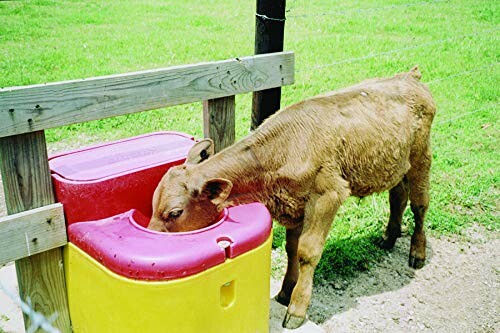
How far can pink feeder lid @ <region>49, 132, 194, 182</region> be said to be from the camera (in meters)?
3.48

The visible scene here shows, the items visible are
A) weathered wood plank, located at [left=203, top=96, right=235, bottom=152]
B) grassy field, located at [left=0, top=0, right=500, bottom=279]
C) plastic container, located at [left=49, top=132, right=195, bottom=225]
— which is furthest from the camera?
grassy field, located at [left=0, top=0, right=500, bottom=279]

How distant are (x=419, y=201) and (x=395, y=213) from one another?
32 centimetres

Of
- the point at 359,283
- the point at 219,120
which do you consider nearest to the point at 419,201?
the point at 359,283

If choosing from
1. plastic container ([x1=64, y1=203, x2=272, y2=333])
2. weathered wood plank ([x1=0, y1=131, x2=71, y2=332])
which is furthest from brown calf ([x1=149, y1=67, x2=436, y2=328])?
weathered wood plank ([x1=0, y1=131, x2=71, y2=332])

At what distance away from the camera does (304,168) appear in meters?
3.96

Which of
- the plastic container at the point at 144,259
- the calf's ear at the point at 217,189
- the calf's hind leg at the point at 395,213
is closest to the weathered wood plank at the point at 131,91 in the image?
the plastic container at the point at 144,259

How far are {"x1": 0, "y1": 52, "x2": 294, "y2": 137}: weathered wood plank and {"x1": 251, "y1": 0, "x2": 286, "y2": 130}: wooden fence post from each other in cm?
34

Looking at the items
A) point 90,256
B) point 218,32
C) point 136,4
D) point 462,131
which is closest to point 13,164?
point 90,256

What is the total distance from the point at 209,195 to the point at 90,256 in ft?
2.77

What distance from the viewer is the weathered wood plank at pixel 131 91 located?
2.97m

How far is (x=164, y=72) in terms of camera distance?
11.6 ft

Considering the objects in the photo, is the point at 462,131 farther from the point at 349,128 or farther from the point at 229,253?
the point at 229,253

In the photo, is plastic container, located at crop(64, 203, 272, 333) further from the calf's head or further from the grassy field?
the grassy field

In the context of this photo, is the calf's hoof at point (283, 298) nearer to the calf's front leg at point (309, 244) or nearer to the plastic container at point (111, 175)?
the calf's front leg at point (309, 244)
